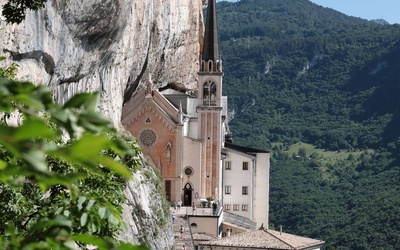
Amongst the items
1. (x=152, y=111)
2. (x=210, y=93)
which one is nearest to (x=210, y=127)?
(x=210, y=93)

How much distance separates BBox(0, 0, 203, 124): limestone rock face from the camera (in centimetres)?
2657

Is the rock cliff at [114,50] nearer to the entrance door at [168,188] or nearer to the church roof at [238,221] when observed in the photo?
the entrance door at [168,188]

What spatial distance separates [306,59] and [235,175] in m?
112

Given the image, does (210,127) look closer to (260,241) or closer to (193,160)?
(193,160)

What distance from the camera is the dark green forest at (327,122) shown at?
93312 millimetres

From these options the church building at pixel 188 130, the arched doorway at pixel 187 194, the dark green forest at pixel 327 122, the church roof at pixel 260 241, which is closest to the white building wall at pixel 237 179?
the church building at pixel 188 130

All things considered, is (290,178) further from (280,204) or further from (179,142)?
(179,142)

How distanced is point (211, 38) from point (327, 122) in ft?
305

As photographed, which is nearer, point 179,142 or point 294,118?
point 179,142

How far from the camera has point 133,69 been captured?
1854 inches

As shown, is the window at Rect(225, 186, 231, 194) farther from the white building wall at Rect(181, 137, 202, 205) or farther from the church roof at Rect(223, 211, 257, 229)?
the white building wall at Rect(181, 137, 202, 205)

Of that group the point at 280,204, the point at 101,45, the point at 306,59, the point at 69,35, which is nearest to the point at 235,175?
the point at 101,45

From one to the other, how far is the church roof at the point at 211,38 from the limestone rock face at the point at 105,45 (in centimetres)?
118

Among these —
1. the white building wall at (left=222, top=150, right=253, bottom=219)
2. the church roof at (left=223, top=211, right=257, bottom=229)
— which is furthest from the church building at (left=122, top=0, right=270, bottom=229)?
the church roof at (left=223, top=211, right=257, bottom=229)
